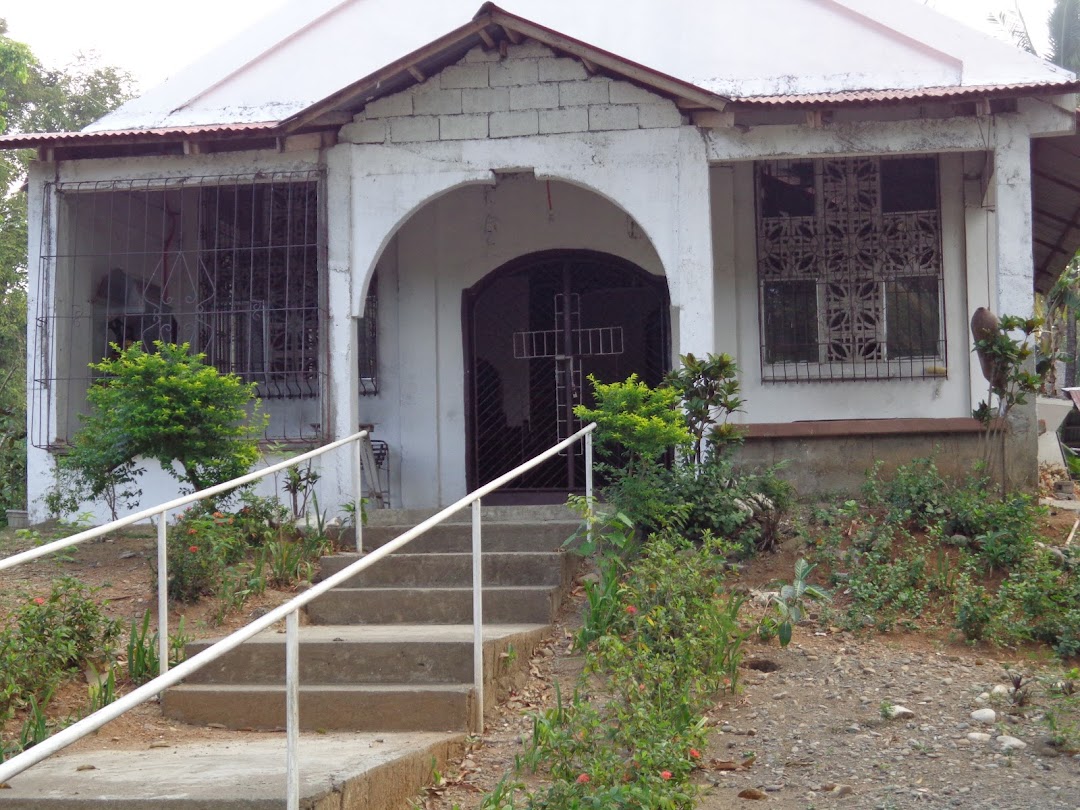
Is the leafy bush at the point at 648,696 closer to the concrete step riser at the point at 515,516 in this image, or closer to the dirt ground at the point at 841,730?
the dirt ground at the point at 841,730

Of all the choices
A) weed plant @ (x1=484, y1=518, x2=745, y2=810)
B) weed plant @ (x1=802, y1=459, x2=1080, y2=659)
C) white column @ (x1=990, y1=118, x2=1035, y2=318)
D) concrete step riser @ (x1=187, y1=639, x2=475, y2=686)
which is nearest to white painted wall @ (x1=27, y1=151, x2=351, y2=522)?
concrete step riser @ (x1=187, y1=639, x2=475, y2=686)

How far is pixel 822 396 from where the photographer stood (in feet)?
33.2

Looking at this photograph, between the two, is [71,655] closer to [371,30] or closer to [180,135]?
[180,135]

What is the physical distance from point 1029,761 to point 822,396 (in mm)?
5676

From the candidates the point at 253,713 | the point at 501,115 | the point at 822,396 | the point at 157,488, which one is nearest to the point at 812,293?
the point at 822,396

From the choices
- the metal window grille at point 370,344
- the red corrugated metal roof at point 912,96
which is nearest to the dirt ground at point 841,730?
the red corrugated metal roof at point 912,96

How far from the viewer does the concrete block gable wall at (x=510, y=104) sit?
9141 millimetres

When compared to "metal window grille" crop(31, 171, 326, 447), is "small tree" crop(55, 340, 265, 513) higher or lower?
lower

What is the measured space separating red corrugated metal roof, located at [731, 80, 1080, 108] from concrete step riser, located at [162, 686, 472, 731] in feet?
17.6

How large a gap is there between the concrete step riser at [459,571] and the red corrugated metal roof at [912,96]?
12.7ft

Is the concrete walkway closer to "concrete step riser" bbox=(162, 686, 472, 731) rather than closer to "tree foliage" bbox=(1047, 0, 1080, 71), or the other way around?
"concrete step riser" bbox=(162, 686, 472, 731)

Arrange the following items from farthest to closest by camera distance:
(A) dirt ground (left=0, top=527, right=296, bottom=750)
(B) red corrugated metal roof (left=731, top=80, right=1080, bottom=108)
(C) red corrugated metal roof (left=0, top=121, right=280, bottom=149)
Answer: (C) red corrugated metal roof (left=0, top=121, right=280, bottom=149) → (B) red corrugated metal roof (left=731, top=80, right=1080, bottom=108) → (A) dirt ground (left=0, top=527, right=296, bottom=750)

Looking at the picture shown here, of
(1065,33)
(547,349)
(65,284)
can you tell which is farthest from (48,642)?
(1065,33)

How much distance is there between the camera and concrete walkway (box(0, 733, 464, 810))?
3826mm
